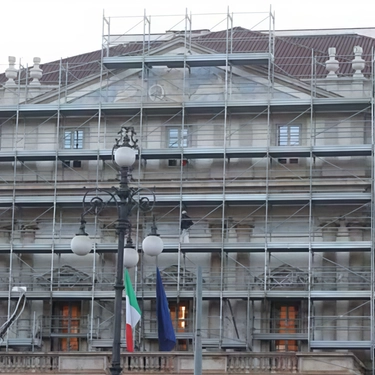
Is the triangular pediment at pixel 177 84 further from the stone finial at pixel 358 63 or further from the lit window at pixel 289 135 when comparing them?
the stone finial at pixel 358 63

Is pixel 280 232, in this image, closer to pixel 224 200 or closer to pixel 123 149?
pixel 224 200

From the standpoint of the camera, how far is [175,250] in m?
56.6

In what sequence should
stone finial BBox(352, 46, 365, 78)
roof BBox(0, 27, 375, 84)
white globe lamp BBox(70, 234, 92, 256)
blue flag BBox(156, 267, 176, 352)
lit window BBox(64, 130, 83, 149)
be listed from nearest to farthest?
white globe lamp BBox(70, 234, 92, 256)
blue flag BBox(156, 267, 176, 352)
stone finial BBox(352, 46, 365, 78)
lit window BBox(64, 130, 83, 149)
roof BBox(0, 27, 375, 84)

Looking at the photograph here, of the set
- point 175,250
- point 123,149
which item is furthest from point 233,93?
point 123,149

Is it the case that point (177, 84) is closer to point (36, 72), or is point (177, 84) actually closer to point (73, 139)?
point (73, 139)

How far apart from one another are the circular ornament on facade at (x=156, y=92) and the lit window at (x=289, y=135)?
16.1ft

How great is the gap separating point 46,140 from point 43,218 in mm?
3165

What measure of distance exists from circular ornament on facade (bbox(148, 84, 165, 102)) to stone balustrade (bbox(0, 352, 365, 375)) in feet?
42.8

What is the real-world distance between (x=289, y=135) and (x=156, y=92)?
559cm

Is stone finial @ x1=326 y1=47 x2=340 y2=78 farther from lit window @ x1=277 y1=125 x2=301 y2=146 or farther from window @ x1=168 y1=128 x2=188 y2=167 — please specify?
window @ x1=168 y1=128 x2=188 y2=167

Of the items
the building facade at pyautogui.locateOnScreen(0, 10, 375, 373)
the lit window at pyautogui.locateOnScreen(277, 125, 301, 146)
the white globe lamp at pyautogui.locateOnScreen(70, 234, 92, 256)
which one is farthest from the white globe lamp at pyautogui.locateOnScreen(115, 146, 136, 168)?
the lit window at pyautogui.locateOnScreen(277, 125, 301, 146)

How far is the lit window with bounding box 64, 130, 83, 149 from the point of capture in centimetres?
5934

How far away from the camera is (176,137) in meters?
58.6

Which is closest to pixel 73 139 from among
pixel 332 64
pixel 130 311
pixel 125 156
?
pixel 332 64
